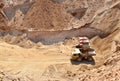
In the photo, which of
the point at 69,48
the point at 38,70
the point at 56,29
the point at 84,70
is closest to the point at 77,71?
the point at 84,70

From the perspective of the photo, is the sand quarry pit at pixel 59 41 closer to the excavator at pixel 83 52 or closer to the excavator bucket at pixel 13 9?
the excavator at pixel 83 52

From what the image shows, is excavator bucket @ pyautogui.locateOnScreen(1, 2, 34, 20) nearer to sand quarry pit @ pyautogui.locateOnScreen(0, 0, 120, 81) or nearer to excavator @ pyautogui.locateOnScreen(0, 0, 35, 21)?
excavator @ pyautogui.locateOnScreen(0, 0, 35, 21)

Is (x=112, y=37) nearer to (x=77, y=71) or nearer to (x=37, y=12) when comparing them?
(x=77, y=71)

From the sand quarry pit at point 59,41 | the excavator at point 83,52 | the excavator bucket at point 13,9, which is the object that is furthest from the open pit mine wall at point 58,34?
the excavator at point 83,52

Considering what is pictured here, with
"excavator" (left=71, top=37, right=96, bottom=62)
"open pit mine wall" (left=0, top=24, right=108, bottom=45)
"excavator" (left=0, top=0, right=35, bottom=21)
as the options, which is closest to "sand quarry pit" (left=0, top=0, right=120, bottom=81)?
"open pit mine wall" (left=0, top=24, right=108, bottom=45)

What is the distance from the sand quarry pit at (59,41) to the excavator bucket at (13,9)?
1.55 ft

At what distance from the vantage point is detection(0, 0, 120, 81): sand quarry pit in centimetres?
1398

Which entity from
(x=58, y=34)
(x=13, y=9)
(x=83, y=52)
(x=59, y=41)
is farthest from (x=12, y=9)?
(x=83, y=52)

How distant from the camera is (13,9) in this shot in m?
23.3

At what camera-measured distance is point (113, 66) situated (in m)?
13.0

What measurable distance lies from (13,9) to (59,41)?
6.11 m

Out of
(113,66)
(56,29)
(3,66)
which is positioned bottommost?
(113,66)

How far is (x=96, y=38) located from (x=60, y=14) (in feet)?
12.4

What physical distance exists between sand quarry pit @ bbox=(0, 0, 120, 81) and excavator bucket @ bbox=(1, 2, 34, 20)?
472mm
